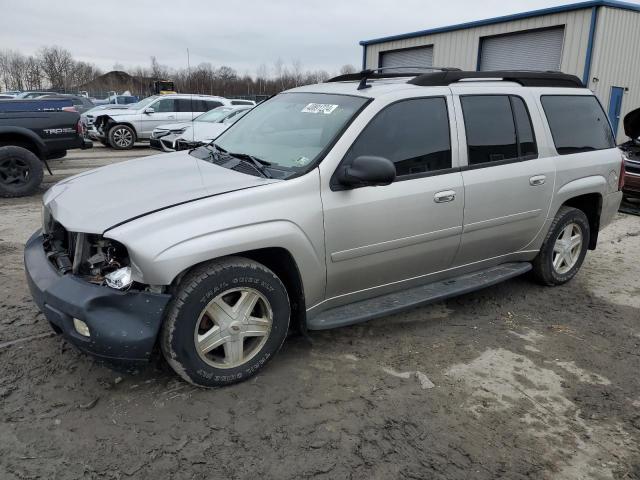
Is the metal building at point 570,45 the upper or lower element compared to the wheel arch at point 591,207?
upper

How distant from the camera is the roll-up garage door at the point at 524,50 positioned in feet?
49.4

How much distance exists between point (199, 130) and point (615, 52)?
451 inches

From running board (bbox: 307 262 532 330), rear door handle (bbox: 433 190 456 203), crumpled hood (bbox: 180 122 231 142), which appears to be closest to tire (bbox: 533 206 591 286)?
running board (bbox: 307 262 532 330)

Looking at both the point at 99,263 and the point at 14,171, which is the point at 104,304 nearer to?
the point at 99,263

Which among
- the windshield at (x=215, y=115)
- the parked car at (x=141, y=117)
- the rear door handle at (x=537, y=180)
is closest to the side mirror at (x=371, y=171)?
the rear door handle at (x=537, y=180)

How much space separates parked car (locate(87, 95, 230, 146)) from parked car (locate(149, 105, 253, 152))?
88.1 inches

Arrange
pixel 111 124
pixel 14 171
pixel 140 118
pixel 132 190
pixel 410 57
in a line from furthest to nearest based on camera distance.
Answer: pixel 410 57, pixel 140 118, pixel 111 124, pixel 14 171, pixel 132 190

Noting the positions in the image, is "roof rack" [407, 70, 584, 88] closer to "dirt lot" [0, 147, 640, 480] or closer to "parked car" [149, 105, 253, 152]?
"dirt lot" [0, 147, 640, 480]

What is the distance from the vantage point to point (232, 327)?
3.00m

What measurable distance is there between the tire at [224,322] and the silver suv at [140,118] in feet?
43.7

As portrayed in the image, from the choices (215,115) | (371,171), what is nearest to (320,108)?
(371,171)

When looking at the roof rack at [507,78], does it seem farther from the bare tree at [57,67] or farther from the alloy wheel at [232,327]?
the bare tree at [57,67]

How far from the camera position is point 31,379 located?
312cm

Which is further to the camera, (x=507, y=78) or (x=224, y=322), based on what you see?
(x=507, y=78)
